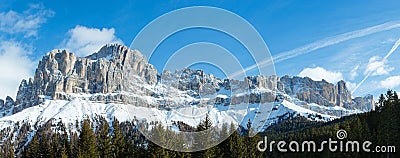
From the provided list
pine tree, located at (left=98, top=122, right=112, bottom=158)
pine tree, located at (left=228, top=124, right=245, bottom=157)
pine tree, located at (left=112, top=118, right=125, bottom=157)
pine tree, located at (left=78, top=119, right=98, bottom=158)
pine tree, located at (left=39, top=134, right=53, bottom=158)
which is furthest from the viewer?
pine tree, located at (left=39, top=134, right=53, bottom=158)

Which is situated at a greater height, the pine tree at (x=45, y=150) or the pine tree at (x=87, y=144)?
the pine tree at (x=87, y=144)

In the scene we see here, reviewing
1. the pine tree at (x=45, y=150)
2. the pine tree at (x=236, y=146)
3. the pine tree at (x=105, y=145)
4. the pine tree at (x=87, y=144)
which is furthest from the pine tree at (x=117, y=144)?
the pine tree at (x=236, y=146)

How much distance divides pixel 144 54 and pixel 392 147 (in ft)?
159

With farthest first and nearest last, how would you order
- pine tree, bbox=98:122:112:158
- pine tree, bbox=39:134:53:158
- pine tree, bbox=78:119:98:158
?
pine tree, bbox=39:134:53:158
pine tree, bbox=78:119:98:158
pine tree, bbox=98:122:112:158

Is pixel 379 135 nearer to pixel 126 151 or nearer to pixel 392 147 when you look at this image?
pixel 392 147

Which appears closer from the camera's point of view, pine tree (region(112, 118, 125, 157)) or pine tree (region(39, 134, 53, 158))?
pine tree (region(112, 118, 125, 157))

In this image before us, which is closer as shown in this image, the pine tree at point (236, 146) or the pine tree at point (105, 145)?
the pine tree at point (236, 146)

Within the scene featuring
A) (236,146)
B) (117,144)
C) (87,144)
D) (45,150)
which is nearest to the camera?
(236,146)

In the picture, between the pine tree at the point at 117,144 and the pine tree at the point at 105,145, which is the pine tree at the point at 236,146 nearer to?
the pine tree at the point at 117,144

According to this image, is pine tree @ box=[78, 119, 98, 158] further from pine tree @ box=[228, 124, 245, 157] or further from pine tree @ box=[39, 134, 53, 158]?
pine tree @ box=[228, 124, 245, 157]

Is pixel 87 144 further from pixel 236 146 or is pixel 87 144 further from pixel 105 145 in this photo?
pixel 236 146

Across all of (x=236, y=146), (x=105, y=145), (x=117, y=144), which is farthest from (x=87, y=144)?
(x=236, y=146)

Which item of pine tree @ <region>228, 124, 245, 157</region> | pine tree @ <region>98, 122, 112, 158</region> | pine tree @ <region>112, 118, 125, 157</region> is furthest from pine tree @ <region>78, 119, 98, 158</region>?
pine tree @ <region>228, 124, 245, 157</region>

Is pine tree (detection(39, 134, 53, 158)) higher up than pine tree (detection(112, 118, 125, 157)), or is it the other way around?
pine tree (detection(112, 118, 125, 157))
